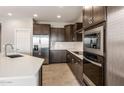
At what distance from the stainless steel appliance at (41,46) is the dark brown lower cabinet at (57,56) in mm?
469

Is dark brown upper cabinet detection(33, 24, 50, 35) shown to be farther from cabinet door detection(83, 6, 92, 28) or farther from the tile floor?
cabinet door detection(83, 6, 92, 28)

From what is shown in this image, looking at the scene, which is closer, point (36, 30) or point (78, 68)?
point (78, 68)

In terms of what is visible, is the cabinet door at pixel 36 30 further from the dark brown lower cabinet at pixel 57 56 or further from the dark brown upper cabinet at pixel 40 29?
the dark brown lower cabinet at pixel 57 56

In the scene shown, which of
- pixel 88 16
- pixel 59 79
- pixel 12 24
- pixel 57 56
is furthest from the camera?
pixel 57 56

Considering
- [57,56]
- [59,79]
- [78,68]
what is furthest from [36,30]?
[78,68]

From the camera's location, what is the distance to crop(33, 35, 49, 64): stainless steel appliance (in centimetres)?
724

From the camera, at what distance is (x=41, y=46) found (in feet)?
24.1

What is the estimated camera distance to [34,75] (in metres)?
1.82

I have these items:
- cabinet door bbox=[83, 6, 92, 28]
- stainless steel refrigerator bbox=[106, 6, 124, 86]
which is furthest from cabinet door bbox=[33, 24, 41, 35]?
stainless steel refrigerator bbox=[106, 6, 124, 86]

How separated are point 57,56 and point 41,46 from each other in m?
1.12

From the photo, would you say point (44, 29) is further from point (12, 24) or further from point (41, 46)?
point (12, 24)

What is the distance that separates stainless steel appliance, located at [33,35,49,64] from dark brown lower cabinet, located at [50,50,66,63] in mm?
469
